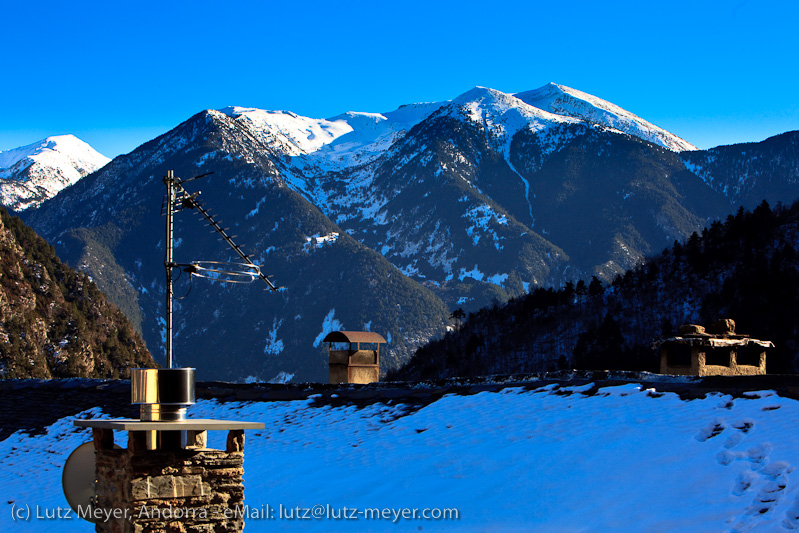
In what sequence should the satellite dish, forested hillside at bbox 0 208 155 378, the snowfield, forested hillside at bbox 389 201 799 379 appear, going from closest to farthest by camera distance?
the satellite dish → the snowfield → forested hillside at bbox 389 201 799 379 → forested hillside at bbox 0 208 155 378

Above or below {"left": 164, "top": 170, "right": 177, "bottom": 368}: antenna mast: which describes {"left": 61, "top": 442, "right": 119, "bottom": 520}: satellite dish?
below

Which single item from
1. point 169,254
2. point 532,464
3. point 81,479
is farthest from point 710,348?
point 81,479

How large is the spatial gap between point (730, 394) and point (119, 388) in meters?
19.1

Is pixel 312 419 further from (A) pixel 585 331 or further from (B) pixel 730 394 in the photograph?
(A) pixel 585 331

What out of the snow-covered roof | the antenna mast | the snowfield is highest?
the antenna mast

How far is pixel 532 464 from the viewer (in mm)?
15359

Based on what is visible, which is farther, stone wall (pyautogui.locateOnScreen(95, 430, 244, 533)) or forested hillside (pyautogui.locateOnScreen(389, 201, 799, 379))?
forested hillside (pyautogui.locateOnScreen(389, 201, 799, 379))

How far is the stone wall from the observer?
30.8ft

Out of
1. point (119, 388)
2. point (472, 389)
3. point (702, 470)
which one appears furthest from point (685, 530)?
point (119, 388)

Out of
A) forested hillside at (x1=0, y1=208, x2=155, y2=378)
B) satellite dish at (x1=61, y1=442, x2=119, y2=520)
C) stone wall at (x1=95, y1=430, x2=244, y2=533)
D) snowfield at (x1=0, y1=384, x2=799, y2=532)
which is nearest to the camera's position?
stone wall at (x1=95, y1=430, x2=244, y2=533)

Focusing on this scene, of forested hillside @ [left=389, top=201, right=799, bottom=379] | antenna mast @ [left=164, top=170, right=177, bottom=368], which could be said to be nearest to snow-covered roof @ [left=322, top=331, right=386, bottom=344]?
antenna mast @ [left=164, top=170, right=177, bottom=368]

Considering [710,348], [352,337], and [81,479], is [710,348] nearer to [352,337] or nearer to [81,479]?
[352,337]

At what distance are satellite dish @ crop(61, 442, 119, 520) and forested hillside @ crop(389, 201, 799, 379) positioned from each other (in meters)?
49.0

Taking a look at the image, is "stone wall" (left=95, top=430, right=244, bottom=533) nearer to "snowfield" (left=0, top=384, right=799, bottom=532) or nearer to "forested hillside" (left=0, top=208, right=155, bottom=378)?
"snowfield" (left=0, top=384, right=799, bottom=532)
